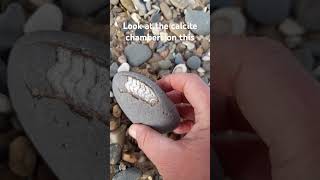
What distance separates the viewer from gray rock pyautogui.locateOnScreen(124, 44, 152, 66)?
146 centimetres

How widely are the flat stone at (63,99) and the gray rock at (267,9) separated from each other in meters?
0.48

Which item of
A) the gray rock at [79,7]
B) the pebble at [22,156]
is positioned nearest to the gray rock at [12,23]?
the gray rock at [79,7]

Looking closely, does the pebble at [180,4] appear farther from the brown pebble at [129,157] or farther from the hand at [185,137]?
the brown pebble at [129,157]

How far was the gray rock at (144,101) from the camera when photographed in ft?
4.77

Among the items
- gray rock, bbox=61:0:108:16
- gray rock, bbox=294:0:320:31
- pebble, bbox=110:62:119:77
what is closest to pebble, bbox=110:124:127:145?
pebble, bbox=110:62:119:77

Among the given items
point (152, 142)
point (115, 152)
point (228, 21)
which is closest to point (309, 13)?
point (228, 21)

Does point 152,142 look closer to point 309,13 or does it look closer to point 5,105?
point 5,105

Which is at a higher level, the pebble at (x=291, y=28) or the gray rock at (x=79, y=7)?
the gray rock at (x=79, y=7)

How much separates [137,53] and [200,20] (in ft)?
0.68

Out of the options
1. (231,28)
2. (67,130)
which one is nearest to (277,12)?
(231,28)

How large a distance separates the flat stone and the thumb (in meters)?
0.11

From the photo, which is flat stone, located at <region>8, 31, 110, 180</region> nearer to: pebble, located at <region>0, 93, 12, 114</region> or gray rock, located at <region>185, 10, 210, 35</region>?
→ pebble, located at <region>0, 93, 12, 114</region>

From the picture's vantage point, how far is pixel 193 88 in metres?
1.47

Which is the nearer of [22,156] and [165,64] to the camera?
[165,64]
